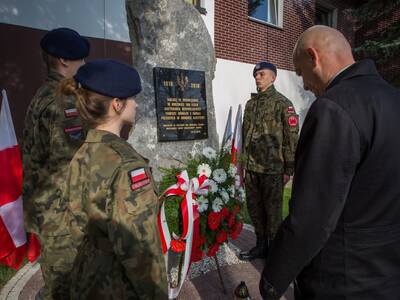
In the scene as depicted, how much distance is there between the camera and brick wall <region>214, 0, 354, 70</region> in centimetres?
833

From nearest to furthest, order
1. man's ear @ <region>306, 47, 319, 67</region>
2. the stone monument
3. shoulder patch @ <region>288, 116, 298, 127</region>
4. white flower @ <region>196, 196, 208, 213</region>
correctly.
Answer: man's ear @ <region>306, 47, 319, 67</region>, white flower @ <region>196, 196, 208, 213</region>, the stone monument, shoulder patch @ <region>288, 116, 298, 127</region>

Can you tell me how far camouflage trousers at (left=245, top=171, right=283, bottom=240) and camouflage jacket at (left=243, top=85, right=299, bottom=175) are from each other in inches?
4.0

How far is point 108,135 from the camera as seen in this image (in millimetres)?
1546

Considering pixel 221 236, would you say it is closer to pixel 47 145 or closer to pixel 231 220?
pixel 231 220

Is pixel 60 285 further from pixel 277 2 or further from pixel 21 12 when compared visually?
pixel 277 2

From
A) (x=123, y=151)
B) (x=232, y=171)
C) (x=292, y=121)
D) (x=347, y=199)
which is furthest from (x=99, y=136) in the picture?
(x=292, y=121)

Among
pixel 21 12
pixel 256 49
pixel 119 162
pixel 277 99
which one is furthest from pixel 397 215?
pixel 256 49

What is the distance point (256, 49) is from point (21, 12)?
551cm

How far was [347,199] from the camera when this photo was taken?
4.74ft

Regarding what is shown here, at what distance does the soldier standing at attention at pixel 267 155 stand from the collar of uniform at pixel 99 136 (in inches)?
99.8

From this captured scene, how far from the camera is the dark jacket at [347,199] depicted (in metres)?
1.38

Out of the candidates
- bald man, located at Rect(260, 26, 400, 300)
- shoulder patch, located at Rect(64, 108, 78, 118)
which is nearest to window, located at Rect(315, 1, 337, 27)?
shoulder patch, located at Rect(64, 108, 78, 118)

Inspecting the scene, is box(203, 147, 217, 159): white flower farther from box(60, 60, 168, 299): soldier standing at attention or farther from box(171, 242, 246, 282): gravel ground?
box(60, 60, 168, 299): soldier standing at attention

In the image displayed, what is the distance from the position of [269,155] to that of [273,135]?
218 mm
